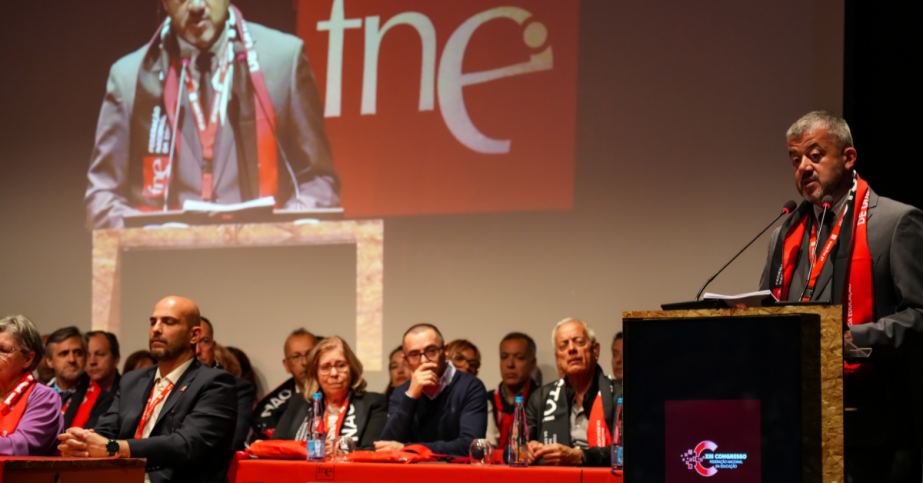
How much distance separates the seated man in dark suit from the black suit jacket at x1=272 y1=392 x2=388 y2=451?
0.12m

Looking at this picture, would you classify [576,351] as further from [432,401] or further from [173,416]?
[173,416]

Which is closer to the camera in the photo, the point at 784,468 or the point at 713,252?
the point at 784,468

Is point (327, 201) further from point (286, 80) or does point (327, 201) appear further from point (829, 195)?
point (829, 195)

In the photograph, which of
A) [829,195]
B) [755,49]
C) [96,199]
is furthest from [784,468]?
[96,199]

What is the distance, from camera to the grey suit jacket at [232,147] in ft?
16.6

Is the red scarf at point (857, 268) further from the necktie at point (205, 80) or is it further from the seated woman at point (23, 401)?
the necktie at point (205, 80)

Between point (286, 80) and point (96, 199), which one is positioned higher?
point (286, 80)

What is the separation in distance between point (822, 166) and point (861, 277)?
0.92 ft

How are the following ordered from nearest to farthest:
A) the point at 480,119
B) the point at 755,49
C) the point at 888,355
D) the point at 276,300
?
the point at 888,355, the point at 755,49, the point at 480,119, the point at 276,300

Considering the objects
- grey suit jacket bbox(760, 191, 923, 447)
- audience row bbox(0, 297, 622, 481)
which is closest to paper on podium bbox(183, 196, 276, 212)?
audience row bbox(0, 297, 622, 481)

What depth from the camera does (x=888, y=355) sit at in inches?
69.7

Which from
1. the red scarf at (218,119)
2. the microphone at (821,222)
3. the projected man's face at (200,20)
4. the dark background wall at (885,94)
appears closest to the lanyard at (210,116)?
the red scarf at (218,119)

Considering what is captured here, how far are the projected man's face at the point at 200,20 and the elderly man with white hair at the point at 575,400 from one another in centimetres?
304

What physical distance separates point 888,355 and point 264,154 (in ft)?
13.2
